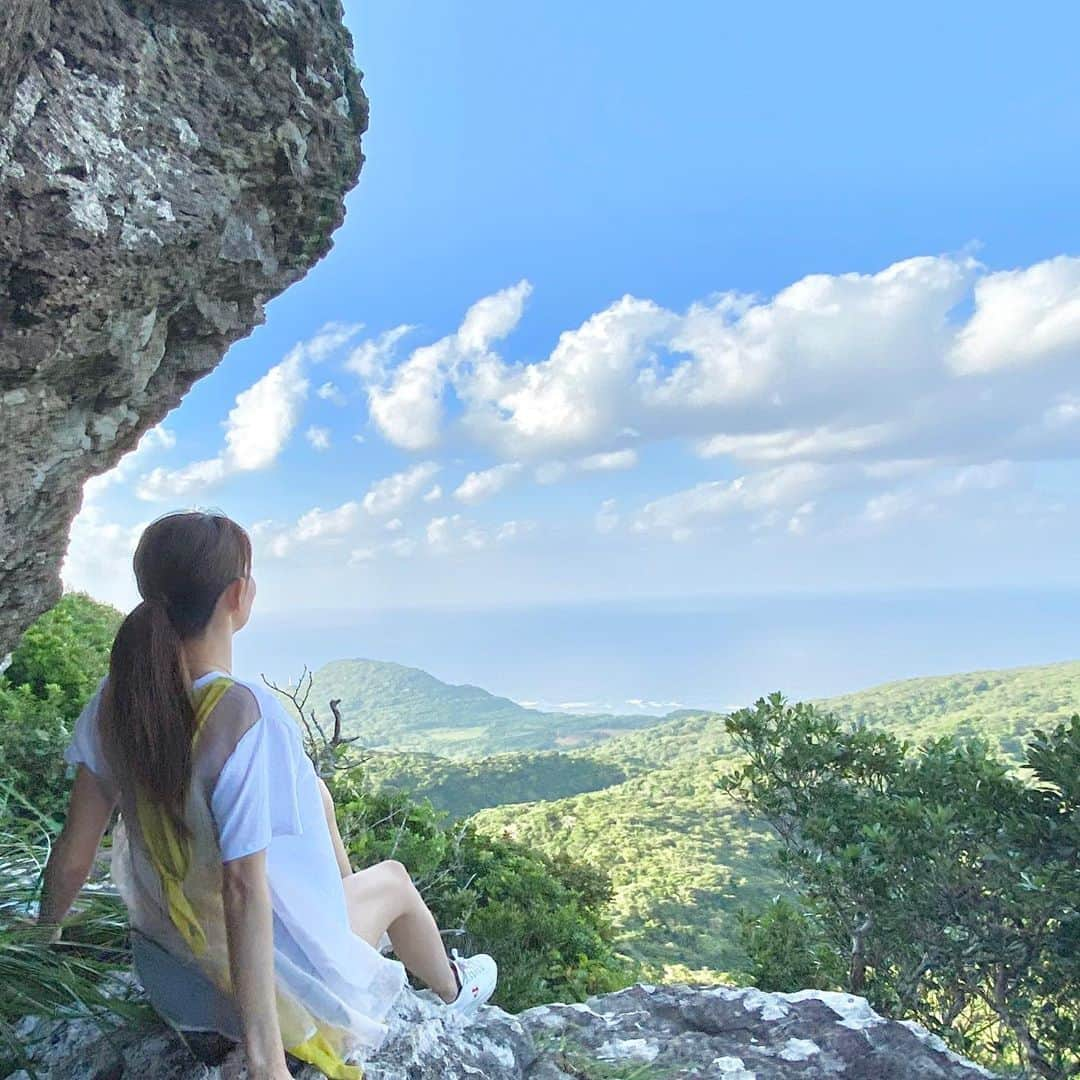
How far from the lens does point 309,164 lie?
3986 mm

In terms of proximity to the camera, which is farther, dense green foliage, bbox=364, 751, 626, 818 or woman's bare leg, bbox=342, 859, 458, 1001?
dense green foliage, bbox=364, 751, 626, 818

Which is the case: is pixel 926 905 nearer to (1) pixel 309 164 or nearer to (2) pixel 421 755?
(1) pixel 309 164

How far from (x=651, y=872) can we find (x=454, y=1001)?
1110cm

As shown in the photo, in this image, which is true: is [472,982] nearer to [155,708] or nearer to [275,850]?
[275,850]

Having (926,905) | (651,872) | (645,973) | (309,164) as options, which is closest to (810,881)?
(926,905)

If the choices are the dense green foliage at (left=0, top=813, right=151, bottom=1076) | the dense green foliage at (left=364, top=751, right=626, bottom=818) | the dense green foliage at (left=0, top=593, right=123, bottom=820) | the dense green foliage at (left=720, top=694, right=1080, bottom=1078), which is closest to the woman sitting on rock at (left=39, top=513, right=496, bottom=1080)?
the dense green foliage at (left=0, top=813, right=151, bottom=1076)

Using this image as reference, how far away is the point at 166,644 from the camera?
2.27m

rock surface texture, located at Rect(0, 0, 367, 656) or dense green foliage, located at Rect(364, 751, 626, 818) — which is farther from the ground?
rock surface texture, located at Rect(0, 0, 367, 656)

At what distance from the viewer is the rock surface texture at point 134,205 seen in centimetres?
286

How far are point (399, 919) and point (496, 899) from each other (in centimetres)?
338

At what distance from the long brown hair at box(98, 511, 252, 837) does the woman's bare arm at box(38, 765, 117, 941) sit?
0.29 meters

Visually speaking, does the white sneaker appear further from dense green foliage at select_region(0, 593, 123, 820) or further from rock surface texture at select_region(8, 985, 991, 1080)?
dense green foliage at select_region(0, 593, 123, 820)

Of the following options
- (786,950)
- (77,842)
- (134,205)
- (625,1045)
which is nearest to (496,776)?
(786,950)

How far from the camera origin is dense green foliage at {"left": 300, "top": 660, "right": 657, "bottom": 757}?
5600 cm
